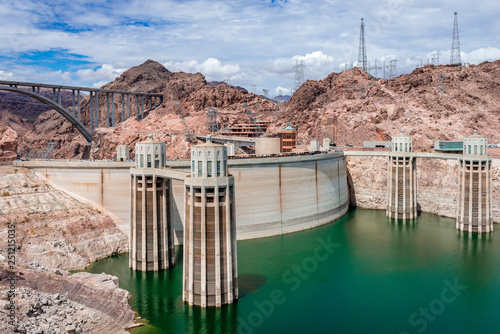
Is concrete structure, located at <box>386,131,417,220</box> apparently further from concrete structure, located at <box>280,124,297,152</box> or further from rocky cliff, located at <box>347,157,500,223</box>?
concrete structure, located at <box>280,124,297,152</box>

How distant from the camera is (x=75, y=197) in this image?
52.8 m

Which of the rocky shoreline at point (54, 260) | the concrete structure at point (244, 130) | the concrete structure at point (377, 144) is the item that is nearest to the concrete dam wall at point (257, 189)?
the rocky shoreline at point (54, 260)

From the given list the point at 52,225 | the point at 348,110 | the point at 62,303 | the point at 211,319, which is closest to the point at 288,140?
the point at 348,110

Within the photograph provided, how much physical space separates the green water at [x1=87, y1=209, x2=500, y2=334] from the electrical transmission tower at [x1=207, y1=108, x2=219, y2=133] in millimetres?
63205

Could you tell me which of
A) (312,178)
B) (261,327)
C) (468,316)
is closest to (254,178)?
(312,178)

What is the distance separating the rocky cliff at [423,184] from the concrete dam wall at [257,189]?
1158cm

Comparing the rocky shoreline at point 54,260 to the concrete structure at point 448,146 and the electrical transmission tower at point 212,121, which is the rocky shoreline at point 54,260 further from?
the electrical transmission tower at point 212,121

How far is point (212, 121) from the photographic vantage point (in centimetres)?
11750

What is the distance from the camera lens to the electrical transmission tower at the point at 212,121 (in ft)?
385

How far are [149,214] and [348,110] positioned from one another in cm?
7279

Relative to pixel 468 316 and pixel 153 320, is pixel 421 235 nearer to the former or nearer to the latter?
pixel 468 316

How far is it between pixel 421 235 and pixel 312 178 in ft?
56.1

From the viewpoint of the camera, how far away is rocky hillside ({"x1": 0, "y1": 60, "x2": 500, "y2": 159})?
9781 cm

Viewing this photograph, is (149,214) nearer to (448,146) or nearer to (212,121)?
(448,146)
